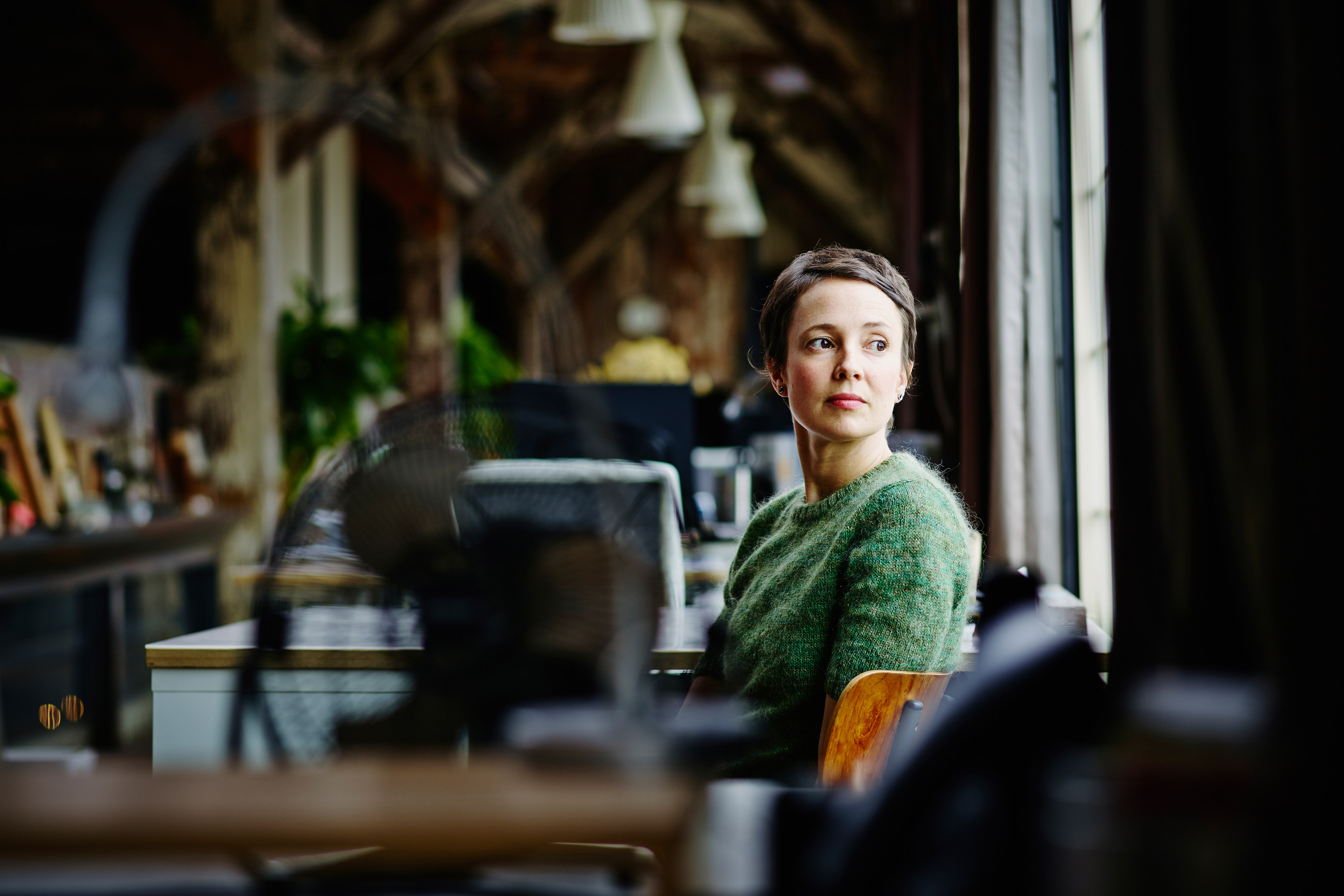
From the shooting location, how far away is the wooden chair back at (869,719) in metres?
1.22

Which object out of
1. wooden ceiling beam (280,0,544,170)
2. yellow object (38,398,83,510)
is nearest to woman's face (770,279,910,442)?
yellow object (38,398,83,510)

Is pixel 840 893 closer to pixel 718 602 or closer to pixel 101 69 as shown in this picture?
pixel 718 602

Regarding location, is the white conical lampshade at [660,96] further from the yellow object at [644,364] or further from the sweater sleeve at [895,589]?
the sweater sleeve at [895,589]

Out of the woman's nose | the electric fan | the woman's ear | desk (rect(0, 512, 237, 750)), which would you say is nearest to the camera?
the electric fan

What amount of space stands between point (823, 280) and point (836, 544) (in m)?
0.32

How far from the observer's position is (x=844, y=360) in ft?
4.54

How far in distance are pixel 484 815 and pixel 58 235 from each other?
11.3 m

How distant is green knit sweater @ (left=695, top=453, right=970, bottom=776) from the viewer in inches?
49.2

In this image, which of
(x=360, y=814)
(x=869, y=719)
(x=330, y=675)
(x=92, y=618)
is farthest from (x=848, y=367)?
(x=92, y=618)

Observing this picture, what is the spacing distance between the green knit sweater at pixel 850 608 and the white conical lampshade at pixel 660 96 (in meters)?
3.42

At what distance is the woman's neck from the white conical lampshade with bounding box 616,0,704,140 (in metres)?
3.34

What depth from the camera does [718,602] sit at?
2.21 metres

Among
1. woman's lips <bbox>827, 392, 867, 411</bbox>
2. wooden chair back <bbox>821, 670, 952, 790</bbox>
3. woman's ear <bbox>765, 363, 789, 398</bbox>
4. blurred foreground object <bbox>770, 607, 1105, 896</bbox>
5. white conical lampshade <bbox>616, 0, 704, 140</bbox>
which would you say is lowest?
wooden chair back <bbox>821, 670, 952, 790</bbox>

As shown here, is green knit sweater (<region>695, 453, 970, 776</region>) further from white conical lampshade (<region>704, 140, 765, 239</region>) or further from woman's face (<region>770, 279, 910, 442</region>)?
white conical lampshade (<region>704, 140, 765, 239</region>)
